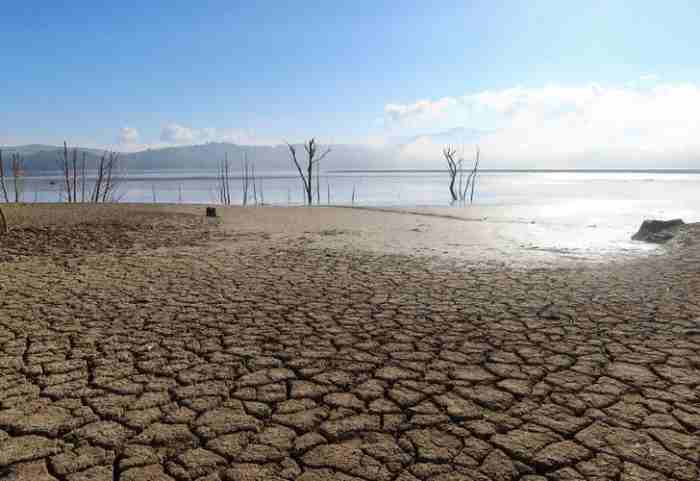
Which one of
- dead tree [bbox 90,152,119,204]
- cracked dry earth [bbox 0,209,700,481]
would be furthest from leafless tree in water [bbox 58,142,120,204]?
cracked dry earth [bbox 0,209,700,481]

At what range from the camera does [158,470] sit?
217 centimetres

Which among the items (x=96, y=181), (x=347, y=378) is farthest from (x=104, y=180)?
(x=347, y=378)

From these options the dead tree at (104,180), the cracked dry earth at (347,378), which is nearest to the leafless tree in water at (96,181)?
the dead tree at (104,180)

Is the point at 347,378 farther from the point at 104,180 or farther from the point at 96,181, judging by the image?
the point at 96,181

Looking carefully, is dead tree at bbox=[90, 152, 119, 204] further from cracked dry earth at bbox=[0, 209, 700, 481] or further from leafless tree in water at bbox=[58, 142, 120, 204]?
cracked dry earth at bbox=[0, 209, 700, 481]

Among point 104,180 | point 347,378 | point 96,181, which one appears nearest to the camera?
point 347,378

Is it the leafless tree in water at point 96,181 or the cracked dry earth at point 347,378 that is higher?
the leafless tree in water at point 96,181

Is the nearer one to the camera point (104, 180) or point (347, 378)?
point (347, 378)

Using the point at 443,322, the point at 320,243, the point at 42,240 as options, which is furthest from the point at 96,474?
the point at 42,240

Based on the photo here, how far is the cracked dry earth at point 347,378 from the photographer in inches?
88.9

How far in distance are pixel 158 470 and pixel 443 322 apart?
8.90 ft

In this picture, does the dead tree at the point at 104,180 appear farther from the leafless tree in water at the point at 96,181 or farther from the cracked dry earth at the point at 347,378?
the cracked dry earth at the point at 347,378

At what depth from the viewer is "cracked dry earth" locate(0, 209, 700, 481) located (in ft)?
7.41

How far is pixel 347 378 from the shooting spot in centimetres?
313
